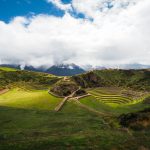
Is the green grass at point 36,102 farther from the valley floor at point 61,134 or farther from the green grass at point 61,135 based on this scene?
the green grass at point 61,135

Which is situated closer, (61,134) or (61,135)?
(61,135)

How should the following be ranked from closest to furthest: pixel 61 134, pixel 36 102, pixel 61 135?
pixel 61 135, pixel 61 134, pixel 36 102

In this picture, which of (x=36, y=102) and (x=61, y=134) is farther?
(x=36, y=102)

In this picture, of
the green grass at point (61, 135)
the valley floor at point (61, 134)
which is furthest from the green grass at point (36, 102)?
the green grass at point (61, 135)

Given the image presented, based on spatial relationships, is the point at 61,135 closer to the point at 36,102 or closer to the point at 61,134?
the point at 61,134

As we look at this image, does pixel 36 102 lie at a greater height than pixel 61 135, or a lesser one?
greater

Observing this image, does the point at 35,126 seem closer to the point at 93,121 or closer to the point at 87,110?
the point at 93,121

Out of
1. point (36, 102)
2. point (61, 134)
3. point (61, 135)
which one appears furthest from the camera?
point (36, 102)

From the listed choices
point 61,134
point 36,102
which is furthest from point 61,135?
point 36,102

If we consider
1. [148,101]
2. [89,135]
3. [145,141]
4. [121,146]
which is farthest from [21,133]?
[148,101]

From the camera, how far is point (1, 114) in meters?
70.8

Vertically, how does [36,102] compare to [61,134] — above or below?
above

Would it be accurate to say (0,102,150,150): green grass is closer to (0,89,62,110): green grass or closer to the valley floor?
the valley floor

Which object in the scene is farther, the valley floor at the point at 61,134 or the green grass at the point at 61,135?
the valley floor at the point at 61,134
